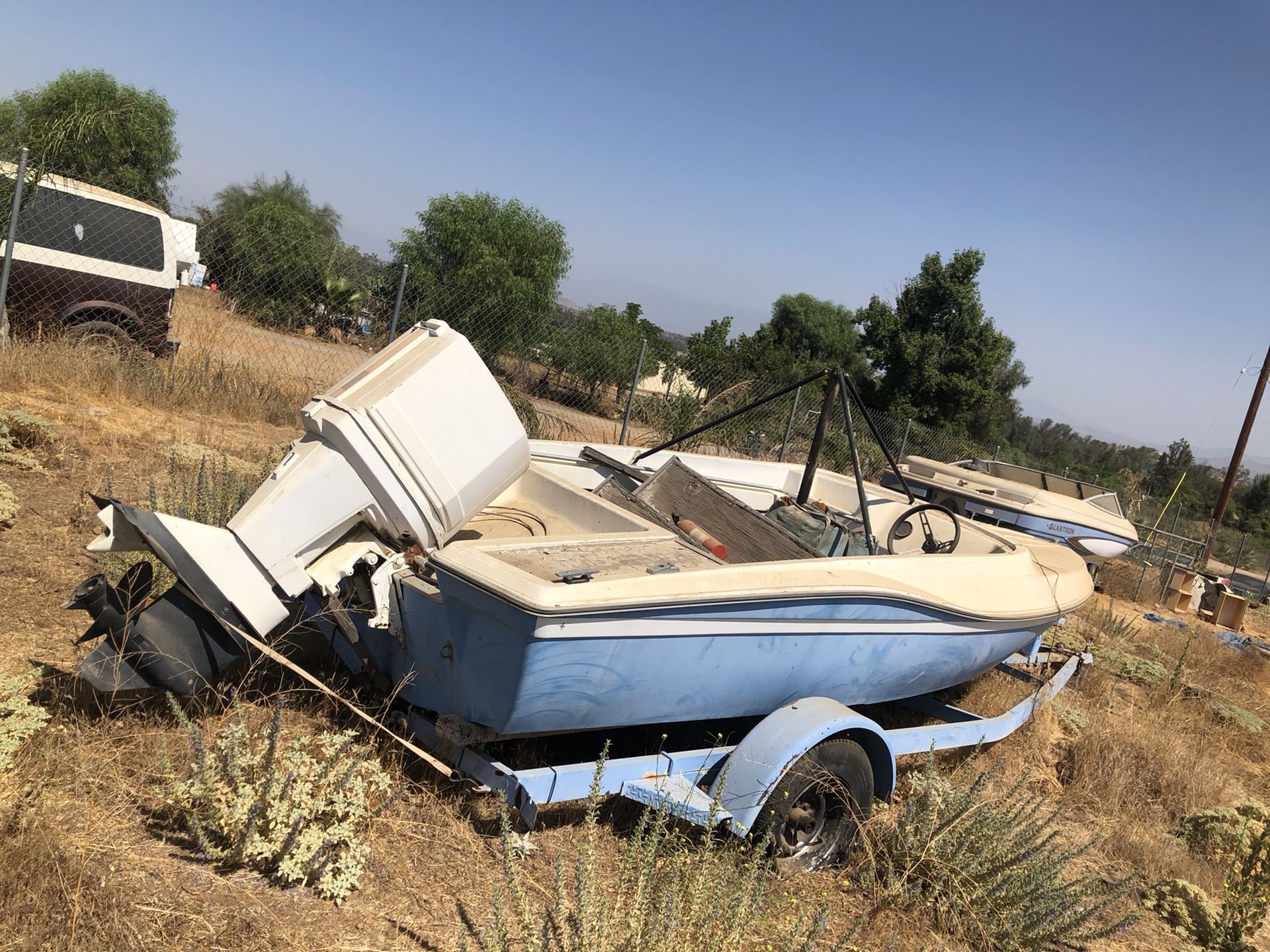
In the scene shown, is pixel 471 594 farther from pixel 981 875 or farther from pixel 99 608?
pixel 981 875

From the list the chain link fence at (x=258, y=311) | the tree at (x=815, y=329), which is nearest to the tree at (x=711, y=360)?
the chain link fence at (x=258, y=311)

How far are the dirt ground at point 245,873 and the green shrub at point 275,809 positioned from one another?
68 mm

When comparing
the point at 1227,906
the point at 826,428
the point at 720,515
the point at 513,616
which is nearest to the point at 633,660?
the point at 513,616

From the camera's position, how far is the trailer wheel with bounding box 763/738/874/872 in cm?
297

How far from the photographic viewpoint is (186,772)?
268cm

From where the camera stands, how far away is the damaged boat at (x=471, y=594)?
251 cm

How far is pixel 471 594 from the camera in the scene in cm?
246

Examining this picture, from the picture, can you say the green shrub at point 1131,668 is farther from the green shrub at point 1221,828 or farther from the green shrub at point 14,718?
the green shrub at point 14,718

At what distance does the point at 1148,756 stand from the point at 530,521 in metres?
3.71

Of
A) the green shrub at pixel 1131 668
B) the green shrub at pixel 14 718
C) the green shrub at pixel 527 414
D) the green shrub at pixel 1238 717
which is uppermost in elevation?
the green shrub at pixel 527 414

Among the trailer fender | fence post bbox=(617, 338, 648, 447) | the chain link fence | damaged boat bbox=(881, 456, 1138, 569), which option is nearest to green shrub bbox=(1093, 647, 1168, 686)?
damaged boat bbox=(881, 456, 1138, 569)

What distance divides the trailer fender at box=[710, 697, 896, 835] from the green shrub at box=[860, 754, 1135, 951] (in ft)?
1.48

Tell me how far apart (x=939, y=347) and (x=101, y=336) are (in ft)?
72.0

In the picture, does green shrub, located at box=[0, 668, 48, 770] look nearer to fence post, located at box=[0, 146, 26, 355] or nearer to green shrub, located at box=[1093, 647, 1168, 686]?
fence post, located at box=[0, 146, 26, 355]
